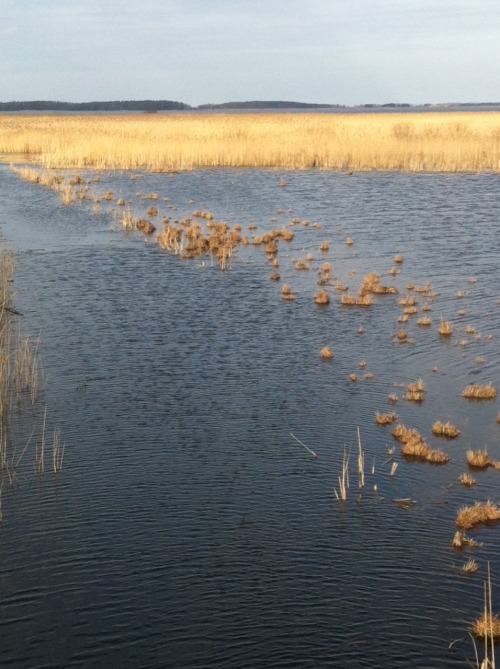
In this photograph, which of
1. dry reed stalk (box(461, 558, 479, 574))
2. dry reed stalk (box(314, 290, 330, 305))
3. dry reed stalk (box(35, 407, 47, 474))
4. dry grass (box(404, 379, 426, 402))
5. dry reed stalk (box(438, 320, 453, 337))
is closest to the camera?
dry reed stalk (box(461, 558, 479, 574))

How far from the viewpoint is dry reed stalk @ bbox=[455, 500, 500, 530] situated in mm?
8047

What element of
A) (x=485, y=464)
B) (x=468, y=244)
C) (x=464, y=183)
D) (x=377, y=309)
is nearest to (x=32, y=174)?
(x=464, y=183)

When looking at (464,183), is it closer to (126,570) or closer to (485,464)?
(485,464)

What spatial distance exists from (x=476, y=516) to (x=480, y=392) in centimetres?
361

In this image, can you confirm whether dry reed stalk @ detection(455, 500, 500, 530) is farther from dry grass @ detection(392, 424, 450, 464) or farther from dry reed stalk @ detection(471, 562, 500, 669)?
dry reed stalk @ detection(471, 562, 500, 669)

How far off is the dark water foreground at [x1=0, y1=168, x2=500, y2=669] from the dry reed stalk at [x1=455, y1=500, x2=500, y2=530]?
13 centimetres

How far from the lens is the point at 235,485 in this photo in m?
8.91

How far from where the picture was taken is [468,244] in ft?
75.4

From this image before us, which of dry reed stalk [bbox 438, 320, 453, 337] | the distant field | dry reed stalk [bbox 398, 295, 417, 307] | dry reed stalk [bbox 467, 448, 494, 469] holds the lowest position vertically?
dry reed stalk [bbox 467, 448, 494, 469]

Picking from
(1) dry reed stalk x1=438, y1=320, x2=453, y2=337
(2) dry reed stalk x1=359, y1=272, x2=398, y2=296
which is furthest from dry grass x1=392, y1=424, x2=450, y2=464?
(2) dry reed stalk x1=359, y1=272, x2=398, y2=296

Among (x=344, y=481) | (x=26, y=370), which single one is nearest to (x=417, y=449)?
(x=344, y=481)

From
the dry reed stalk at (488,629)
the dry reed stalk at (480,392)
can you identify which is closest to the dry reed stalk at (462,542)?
the dry reed stalk at (488,629)

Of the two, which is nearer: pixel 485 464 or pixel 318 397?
pixel 485 464

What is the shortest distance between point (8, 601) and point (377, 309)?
10.7 m
